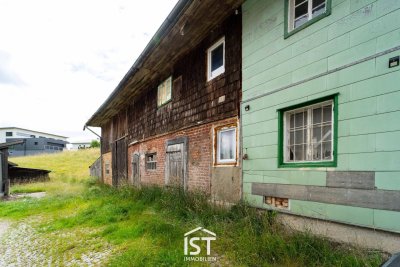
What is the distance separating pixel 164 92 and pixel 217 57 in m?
3.45

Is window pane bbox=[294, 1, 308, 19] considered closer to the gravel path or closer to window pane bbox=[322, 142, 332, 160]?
window pane bbox=[322, 142, 332, 160]

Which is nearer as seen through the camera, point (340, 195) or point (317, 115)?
point (340, 195)

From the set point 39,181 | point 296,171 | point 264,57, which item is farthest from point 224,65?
point 39,181

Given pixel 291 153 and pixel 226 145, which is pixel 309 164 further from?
pixel 226 145

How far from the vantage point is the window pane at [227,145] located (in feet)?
19.5

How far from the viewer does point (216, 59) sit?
6855mm

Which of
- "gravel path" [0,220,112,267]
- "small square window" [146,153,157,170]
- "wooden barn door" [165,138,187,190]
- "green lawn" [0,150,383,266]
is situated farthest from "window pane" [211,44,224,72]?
"gravel path" [0,220,112,267]

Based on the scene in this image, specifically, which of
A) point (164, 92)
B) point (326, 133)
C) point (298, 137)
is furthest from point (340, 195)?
point (164, 92)

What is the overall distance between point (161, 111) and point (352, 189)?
24.7 ft

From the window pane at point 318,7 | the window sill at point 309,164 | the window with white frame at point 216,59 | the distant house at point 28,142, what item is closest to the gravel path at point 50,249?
the window sill at point 309,164

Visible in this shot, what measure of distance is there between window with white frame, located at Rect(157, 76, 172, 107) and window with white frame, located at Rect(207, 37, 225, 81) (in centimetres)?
254

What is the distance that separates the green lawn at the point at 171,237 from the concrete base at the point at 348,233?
134mm

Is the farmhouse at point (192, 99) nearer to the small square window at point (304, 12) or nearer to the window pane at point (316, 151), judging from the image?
the small square window at point (304, 12)

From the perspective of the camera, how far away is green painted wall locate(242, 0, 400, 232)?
3.15 m
